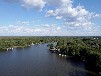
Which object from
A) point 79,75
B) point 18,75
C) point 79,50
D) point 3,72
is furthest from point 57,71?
point 79,50

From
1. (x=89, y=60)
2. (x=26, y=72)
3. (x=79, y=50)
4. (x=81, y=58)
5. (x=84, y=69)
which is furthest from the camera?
(x=79, y=50)

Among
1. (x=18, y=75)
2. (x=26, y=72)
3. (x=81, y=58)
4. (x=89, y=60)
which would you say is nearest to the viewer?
(x=18, y=75)

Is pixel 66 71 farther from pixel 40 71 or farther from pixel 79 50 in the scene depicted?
pixel 79 50

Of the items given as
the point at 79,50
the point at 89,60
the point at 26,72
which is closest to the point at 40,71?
the point at 26,72

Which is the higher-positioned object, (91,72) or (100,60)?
(100,60)

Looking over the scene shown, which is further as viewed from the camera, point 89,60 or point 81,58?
point 81,58

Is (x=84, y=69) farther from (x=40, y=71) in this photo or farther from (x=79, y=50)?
A: (x=79, y=50)

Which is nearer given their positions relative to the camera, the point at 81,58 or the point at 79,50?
the point at 81,58

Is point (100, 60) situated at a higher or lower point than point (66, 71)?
higher

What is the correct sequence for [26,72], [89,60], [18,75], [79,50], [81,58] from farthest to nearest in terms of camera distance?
[79,50]
[81,58]
[89,60]
[26,72]
[18,75]

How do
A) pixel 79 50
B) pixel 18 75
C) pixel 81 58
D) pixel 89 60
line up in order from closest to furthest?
pixel 18 75 < pixel 89 60 < pixel 81 58 < pixel 79 50
